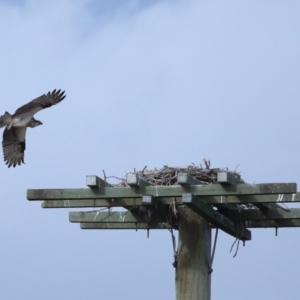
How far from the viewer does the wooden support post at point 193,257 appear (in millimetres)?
7590

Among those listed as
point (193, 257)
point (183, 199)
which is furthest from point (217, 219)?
point (183, 199)

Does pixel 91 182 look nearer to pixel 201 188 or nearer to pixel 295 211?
pixel 201 188

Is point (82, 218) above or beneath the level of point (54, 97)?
beneath

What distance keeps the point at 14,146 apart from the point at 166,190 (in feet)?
14.6

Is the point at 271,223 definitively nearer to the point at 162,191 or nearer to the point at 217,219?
the point at 217,219

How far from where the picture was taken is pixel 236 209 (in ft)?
27.8

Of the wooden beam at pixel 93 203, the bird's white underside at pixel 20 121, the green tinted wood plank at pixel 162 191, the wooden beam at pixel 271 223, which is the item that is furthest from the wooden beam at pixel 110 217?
the bird's white underside at pixel 20 121

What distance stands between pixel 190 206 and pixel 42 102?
4.60 metres

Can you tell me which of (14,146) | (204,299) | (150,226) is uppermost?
(14,146)

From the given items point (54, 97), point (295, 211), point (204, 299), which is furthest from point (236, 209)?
point (54, 97)

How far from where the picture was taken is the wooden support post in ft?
24.9

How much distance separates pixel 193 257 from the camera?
25.4ft

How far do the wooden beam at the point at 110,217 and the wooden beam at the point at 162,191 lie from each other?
54 cm

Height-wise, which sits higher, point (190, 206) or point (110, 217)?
point (190, 206)
